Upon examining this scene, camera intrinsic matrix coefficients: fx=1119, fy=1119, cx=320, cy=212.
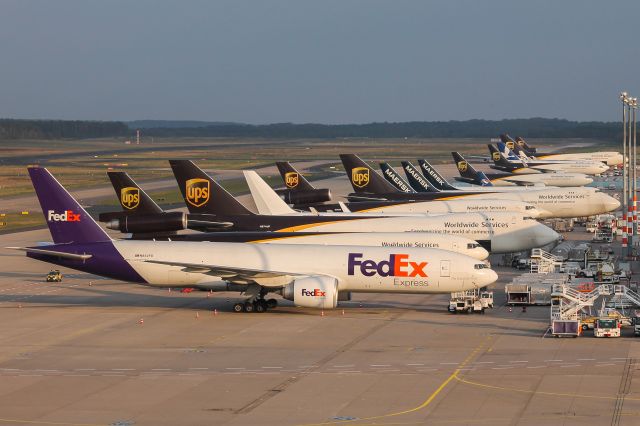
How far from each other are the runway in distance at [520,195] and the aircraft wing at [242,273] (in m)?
41.1

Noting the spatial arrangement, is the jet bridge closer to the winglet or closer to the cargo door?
the cargo door

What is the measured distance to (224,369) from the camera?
1693 inches

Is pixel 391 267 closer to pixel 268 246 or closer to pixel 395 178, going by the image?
pixel 268 246

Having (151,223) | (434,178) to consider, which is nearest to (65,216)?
(151,223)

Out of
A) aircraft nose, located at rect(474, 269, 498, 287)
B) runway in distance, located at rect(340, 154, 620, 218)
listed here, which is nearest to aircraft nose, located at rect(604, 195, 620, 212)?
runway in distance, located at rect(340, 154, 620, 218)

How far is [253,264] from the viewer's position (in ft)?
188

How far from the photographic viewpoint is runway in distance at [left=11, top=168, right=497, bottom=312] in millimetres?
56625

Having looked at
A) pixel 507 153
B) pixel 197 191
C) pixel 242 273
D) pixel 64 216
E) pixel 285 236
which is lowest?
pixel 242 273

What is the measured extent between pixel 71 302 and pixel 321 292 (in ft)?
49.7

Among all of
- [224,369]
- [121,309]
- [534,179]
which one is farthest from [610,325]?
[534,179]

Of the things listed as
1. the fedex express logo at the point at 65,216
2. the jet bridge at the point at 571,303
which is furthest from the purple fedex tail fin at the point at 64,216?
the jet bridge at the point at 571,303

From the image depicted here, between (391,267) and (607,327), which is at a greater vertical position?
(391,267)

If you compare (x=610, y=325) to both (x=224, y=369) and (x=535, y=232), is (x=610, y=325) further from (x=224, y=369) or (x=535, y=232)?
(x=535, y=232)

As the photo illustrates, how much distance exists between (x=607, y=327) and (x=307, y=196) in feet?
149
